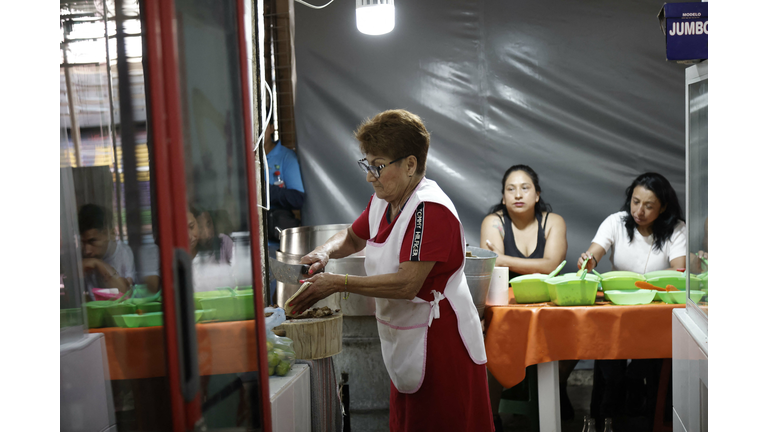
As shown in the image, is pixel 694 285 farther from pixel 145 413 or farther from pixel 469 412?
pixel 145 413

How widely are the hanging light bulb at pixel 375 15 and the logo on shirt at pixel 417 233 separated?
1753 millimetres

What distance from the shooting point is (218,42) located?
2.74 ft

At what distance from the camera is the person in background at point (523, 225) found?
3465mm

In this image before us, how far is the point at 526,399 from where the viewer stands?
10.7 ft

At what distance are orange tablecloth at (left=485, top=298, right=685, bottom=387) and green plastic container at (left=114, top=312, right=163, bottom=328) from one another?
7.06 ft

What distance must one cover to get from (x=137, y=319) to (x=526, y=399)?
3011 millimetres

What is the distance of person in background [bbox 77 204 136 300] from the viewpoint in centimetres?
68

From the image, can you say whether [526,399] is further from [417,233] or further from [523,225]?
[417,233]

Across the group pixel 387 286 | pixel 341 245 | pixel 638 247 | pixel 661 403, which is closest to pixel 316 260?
pixel 341 245

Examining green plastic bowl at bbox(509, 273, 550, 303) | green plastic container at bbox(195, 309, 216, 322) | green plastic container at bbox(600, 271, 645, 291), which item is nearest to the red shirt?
green plastic container at bbox(195, 309, 216, 322)

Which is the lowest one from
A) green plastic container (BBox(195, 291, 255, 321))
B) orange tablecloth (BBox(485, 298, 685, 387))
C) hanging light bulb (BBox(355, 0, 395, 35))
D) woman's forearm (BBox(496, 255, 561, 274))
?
orange tablecloth (BBox(485, 298, 685, 387))

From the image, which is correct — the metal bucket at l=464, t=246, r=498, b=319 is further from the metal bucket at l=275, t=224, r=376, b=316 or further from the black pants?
the black pants

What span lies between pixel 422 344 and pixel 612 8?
305cm
